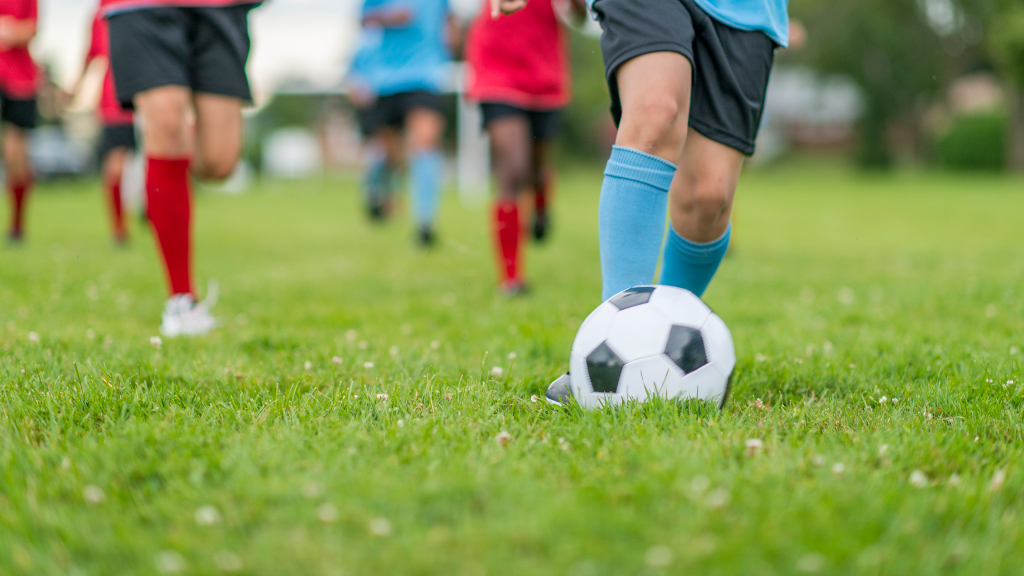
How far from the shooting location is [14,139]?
700 cm

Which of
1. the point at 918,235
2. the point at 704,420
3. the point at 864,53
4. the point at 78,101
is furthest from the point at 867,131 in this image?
the point at 704,420

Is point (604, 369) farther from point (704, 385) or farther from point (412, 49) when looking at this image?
point (412, 49)

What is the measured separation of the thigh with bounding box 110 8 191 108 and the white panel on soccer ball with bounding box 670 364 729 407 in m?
2.46

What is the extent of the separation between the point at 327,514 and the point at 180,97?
8.10ft

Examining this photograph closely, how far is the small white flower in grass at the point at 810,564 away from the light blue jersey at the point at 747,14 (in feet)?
5.61

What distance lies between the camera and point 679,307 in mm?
2197

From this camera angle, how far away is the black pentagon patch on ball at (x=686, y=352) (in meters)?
2.12

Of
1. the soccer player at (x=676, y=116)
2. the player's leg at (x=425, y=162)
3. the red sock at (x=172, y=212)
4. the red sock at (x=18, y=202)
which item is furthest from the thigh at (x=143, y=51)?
the red sock at (x=18, y=202)

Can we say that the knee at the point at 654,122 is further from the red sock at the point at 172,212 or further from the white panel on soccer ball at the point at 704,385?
the red sock at the point at 172,212

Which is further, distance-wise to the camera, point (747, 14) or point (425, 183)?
point (425, 183)

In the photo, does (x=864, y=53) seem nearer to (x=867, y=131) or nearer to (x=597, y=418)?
(x=867, y=131)

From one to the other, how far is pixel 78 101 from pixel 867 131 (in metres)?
33.8

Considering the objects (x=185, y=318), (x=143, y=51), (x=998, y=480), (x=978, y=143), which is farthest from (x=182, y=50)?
(x=978, y=143)

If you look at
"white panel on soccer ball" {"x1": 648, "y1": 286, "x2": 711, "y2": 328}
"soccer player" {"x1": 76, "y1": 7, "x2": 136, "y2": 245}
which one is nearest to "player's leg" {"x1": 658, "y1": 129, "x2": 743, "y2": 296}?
"white panel on soccer ball" {"x1": 648, "y1": 286, "x2": 711, "y2": 328}
